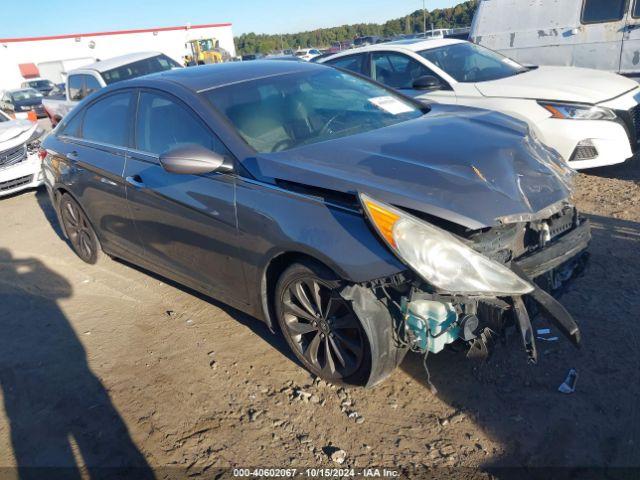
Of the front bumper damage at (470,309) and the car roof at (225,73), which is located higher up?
the car roof at (225,73)

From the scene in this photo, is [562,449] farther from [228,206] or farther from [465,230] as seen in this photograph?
[228,206]

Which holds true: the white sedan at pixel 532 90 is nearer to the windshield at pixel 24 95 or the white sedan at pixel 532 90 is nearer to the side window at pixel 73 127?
the side window at pixel 73 127

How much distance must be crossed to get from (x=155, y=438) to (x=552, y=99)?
501 centimetres

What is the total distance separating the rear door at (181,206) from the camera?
3.19 meters

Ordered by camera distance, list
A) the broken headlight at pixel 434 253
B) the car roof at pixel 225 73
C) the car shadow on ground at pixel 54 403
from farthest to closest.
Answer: the car roof at pixel 225 73
the car shadow on ground at pixel 54 403
the broken headlight at pixel 434 253

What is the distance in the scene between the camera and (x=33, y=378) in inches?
137

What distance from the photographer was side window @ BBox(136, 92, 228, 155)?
333cm

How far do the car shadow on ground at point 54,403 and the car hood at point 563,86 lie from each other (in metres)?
4.87

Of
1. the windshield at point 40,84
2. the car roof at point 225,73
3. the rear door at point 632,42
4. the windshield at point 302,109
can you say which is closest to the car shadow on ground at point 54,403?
the windshield at point 302,109

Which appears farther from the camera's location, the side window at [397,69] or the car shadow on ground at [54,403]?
the side window at [397,69]

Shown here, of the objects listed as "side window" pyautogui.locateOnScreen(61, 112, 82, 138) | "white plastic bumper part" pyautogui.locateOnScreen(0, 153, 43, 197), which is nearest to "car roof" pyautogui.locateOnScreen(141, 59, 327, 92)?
"side window" pyautogui.locateOnScreen(61, 112, 82, 138)

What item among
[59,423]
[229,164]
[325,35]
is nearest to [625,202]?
[229,164]

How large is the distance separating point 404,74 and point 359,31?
76.8 meters

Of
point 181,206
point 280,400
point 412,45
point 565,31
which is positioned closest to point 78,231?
point 181,206
